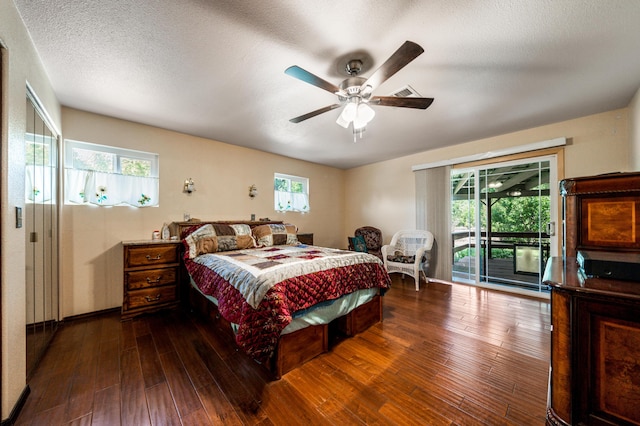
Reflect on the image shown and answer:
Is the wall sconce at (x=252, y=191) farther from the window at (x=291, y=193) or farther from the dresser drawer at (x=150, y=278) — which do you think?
the dresser drawer at (x=150, y=278)

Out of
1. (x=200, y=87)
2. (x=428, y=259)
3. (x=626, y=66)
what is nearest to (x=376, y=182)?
(x=428, y=259)

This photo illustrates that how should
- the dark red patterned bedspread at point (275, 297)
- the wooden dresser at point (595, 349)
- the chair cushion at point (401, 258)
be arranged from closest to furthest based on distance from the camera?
1. the wooden dresser at point (595, 349)
2. the dark red patterned bedspread at point (275, 297)
3. the chair cushion at point (401, 258)

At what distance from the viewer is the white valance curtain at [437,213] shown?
4.19 metres

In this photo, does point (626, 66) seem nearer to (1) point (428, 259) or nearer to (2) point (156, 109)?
(1) point (428, 259)

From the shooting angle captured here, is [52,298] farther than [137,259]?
No

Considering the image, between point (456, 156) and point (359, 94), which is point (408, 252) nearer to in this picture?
point (456, 156)

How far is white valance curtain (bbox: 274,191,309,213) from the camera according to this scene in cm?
479

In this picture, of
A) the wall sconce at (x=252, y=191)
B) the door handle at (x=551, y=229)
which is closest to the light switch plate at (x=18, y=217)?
the wall sconce at (x=252, y=191)

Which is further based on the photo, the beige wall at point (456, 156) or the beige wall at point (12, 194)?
the beige wall at point (456, 156)

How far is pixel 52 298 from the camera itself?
238cm

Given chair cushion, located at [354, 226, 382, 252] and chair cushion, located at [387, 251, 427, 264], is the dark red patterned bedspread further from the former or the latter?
chair cushion, located at [354, 226, 382, 252]

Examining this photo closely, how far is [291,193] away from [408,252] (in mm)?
2649

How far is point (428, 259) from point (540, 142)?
243cm

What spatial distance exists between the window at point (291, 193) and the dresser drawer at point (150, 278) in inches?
87.0
